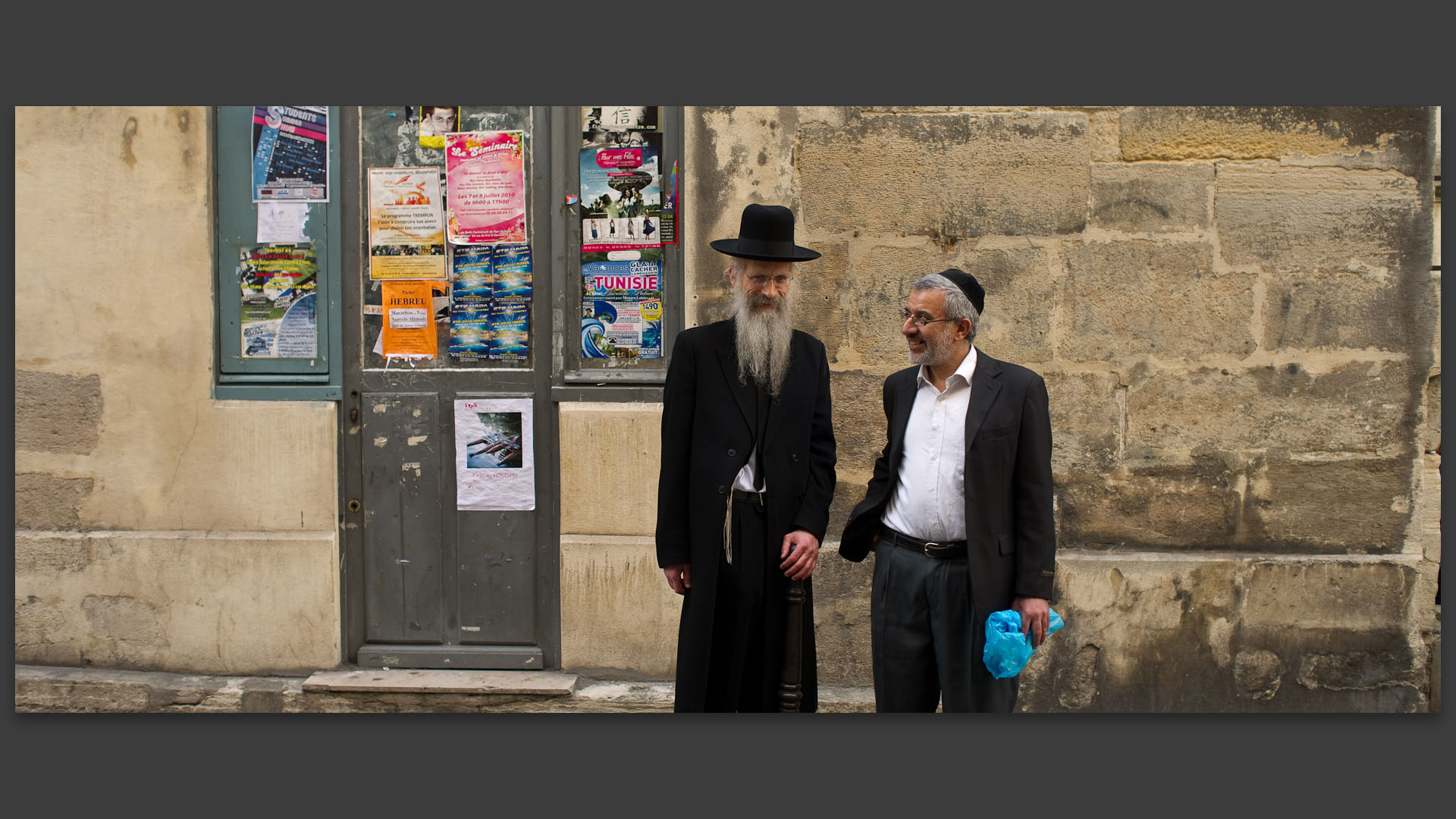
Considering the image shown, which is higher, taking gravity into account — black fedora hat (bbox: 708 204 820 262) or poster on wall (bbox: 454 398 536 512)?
black fedora hat (bbox: 708 204 820 262)

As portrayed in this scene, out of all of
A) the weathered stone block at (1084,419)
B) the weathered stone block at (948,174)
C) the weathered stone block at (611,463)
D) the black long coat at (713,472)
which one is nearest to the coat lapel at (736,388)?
the black long coat at (713,472)

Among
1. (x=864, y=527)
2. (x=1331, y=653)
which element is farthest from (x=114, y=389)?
(x=1331, y=653)

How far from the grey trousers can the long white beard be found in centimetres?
72

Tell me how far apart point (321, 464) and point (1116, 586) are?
3.47 meters

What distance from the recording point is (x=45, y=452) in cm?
475

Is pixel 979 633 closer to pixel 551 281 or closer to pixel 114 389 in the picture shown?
pixel 551 281

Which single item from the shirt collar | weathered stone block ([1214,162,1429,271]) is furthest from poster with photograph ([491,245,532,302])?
weathered stone block ([1214,162,1429,271])

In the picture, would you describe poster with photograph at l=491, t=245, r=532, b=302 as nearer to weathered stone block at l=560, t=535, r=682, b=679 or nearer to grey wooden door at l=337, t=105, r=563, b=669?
grey wooden door at l=337, t=105, r=563, b=669

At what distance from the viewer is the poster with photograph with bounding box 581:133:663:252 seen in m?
4.64

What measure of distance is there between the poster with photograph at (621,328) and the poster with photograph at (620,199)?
24cm

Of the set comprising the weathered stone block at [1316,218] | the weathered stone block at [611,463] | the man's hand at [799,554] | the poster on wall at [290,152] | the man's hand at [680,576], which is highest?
the poster on wall at [290,152]

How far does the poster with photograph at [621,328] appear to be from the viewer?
184 inches

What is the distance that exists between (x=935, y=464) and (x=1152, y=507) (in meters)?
1.59

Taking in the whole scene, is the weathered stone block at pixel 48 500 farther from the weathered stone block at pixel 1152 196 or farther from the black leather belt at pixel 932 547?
the weathered stone block at pixel 1152 196
